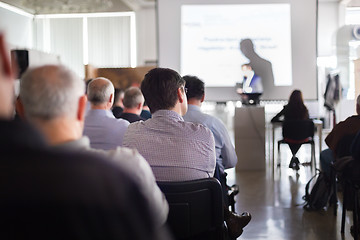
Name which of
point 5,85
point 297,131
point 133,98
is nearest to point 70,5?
point 297,131

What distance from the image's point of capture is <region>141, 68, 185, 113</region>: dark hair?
245cm

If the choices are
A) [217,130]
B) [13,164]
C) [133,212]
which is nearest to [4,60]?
[13,164]

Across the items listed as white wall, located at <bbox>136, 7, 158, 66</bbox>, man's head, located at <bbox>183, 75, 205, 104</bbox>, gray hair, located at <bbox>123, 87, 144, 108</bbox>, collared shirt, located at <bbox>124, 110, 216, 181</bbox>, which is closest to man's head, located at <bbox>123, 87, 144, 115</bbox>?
gray hair, located at <bbox>123, 87, 144, 108</bbox>

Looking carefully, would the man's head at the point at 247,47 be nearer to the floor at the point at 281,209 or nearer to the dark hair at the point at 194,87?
the floor at the point at 281,209

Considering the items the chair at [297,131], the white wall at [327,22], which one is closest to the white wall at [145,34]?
the white wall at [327,22]

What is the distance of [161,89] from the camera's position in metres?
2.46

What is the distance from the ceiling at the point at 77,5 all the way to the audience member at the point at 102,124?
28.8 ft

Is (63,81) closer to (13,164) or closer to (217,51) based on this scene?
(13,164)

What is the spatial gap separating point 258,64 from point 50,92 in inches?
268

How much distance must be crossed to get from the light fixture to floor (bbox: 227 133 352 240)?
6.87 m

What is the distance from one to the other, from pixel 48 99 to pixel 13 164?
1.29 feet

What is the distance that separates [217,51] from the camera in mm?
7590

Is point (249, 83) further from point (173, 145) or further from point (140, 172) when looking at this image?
point (140, 172)

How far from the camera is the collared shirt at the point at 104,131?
3253 mm
